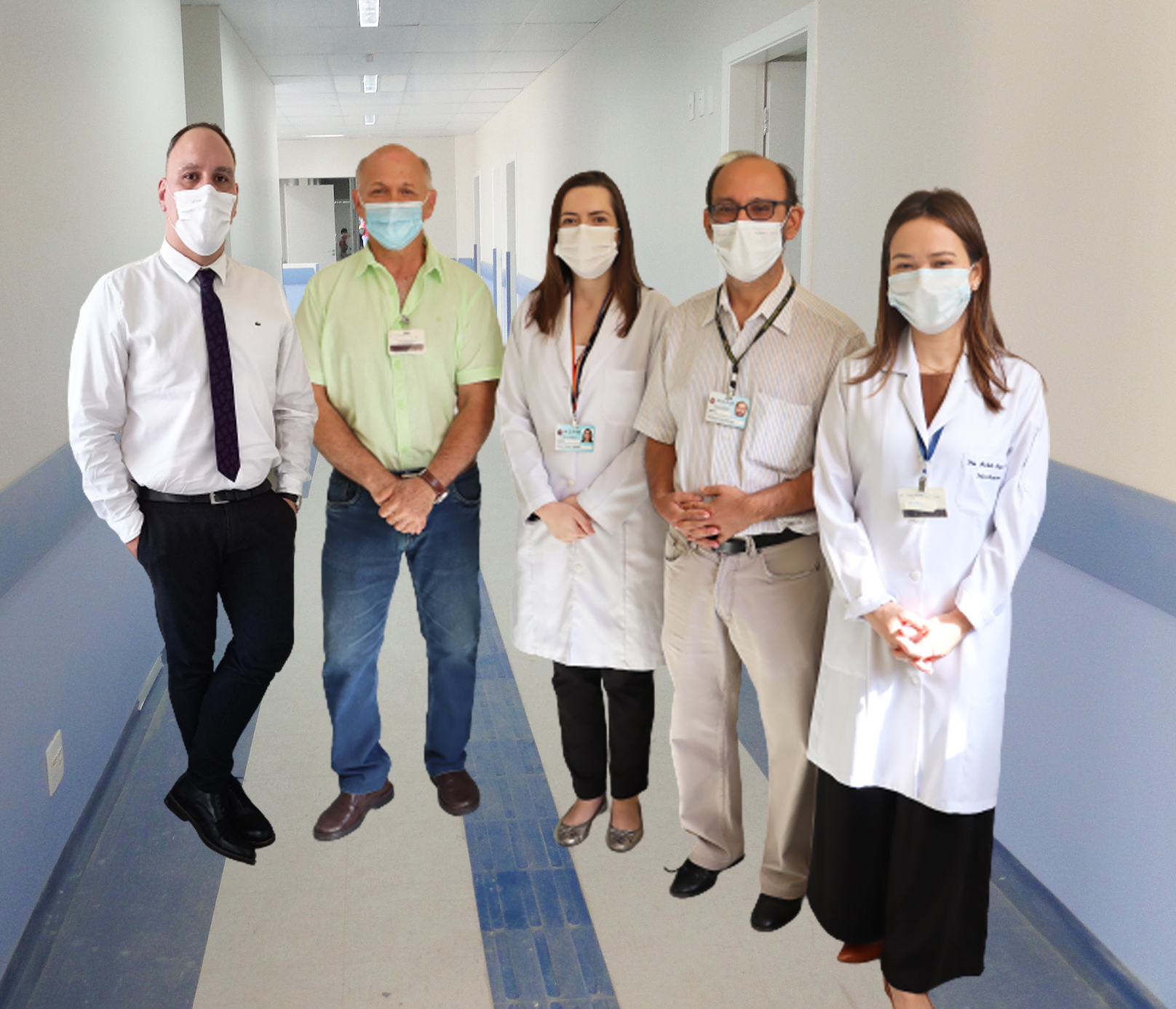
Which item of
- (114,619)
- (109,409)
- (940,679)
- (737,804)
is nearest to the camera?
(940,679)

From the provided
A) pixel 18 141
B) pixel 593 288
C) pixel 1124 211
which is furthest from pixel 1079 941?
pixel 18 141

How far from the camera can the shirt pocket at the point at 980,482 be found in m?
1.92

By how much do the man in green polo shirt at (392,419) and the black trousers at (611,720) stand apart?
0.35m

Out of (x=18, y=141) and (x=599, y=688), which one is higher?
(x=18, y=141)

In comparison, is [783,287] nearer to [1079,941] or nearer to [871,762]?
[871,762]

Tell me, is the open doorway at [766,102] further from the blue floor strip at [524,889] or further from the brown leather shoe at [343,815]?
the brown leather shoe at [343,815]

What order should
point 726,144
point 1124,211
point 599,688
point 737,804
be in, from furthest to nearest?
1. point 726,144
2. point 599,688
3. point 737,804
4. point 1124,211

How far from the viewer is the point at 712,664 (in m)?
2.40

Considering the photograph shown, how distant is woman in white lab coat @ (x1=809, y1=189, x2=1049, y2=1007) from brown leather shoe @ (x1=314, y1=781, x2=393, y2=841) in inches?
52.8

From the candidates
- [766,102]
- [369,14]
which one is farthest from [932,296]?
[369,14]

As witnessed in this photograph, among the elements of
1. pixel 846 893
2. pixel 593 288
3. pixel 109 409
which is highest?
pixel 593 288

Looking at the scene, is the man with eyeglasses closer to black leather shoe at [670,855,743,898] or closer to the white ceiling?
black leather shoe at [670,855,743,898]

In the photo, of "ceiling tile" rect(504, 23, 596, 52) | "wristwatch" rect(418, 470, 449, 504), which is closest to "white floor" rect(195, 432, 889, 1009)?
"wristwatch" rect(418, 470, 449, 504)

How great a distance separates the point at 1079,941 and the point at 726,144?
148 inches
